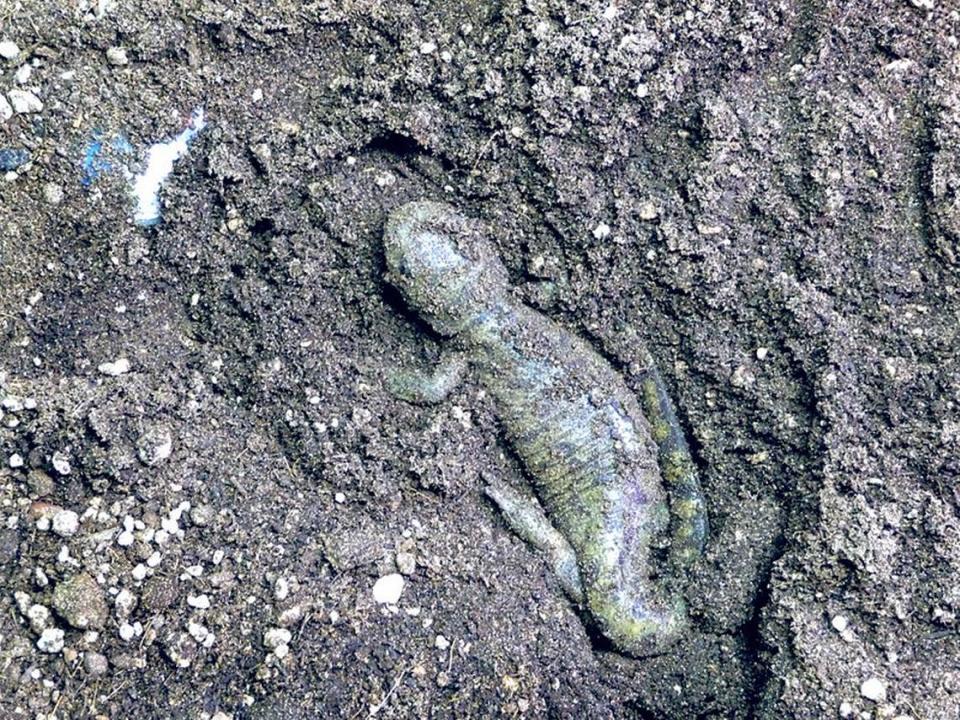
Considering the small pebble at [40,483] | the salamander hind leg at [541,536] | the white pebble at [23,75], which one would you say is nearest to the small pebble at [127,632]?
the small pebble at [40,483]

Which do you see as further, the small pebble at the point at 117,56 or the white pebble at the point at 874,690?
the small pebble at the point at 117,56

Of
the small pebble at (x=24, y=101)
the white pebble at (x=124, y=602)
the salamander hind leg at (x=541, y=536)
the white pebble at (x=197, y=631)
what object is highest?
the small pebble at (x=24, y=101)

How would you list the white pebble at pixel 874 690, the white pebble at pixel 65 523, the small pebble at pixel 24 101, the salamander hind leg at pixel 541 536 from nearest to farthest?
the white pebble at pixel 874 690
the white pebble at pixel 65 523
the small pebble at pixel 24 101
the salamander hind leg at pixel 541 536

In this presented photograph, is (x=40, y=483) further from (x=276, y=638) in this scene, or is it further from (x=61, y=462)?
Answer: (x=276, y=638)

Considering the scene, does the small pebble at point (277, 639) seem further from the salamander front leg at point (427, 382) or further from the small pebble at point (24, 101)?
the small pebble at point (24, 101)

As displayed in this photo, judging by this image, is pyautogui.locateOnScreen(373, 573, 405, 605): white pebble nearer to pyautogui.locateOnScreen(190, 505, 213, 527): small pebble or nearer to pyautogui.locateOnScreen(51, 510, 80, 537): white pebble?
pyautogui.locateOnScreen(190, 505, 213, 527): small pebble

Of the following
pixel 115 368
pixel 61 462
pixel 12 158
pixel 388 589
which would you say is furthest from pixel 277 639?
pixel 12 158

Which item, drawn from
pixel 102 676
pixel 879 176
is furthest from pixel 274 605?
pixel 879 176
